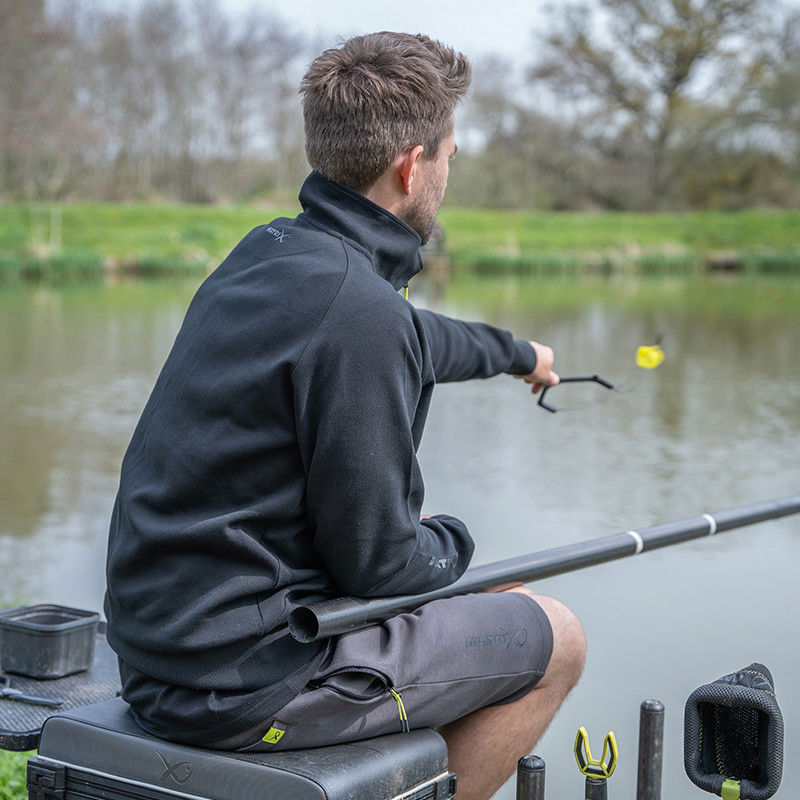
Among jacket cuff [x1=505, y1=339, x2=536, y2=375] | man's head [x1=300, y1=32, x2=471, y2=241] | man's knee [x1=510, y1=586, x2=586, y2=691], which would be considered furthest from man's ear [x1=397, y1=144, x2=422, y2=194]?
jacket cuff [x1=505, y1=339, x2=536, y2=375]

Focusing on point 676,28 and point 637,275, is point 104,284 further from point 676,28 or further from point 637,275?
point 676,28

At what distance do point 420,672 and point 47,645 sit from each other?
3.13 ft

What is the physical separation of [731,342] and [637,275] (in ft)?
47.6

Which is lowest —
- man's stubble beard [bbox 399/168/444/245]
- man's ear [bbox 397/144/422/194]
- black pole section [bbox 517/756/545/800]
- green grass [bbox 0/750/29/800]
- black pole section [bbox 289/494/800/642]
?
green grass [bbox 0/750/29/800]

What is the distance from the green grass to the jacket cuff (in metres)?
1.38

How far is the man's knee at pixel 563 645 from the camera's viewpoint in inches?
77.9

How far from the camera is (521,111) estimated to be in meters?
39.9

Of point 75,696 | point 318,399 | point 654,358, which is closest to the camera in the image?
point 318,399

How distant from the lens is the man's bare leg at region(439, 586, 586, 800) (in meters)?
1.97

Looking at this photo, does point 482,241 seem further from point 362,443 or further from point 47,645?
point 362,443

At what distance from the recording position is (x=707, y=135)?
3894 centimetres

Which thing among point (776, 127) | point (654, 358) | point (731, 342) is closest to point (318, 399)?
point (654, 358)

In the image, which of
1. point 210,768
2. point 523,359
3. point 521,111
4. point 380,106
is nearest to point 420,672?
point 210,768

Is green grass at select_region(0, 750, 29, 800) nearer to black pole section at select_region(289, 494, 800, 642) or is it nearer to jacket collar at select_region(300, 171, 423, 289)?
black pole section at select_region(289, 494, 800, 642)
